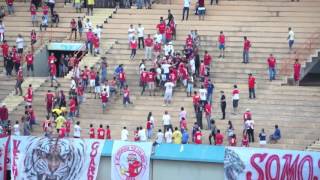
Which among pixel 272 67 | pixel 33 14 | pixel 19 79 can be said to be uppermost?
pixel 33 14

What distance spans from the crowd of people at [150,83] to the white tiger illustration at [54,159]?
1342 millimetres

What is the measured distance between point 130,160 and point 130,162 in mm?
66

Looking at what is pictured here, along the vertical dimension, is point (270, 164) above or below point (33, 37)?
below

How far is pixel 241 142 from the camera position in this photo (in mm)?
39969

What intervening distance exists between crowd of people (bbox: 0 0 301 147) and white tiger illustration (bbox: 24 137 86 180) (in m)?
1.34

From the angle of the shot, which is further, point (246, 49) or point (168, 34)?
point (168, 34)

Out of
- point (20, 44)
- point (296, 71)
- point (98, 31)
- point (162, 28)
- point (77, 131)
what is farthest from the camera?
point (20, 44)

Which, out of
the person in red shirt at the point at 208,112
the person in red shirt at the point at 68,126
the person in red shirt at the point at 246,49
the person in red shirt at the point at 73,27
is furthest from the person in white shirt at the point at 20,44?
the person in red shirt at the point at 208,112

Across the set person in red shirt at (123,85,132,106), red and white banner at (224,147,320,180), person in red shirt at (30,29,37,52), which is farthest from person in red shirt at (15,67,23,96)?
red and white banner at (224,147,320,180)

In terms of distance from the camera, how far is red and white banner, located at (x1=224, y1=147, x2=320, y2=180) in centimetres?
3616

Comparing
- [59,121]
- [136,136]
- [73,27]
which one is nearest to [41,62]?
[73,27]

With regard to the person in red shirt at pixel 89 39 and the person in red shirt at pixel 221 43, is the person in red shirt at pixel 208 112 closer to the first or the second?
the person in red shirt at pixel 221 43

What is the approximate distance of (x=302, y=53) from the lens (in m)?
46.0

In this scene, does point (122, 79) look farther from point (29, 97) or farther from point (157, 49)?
point (29, 97)
